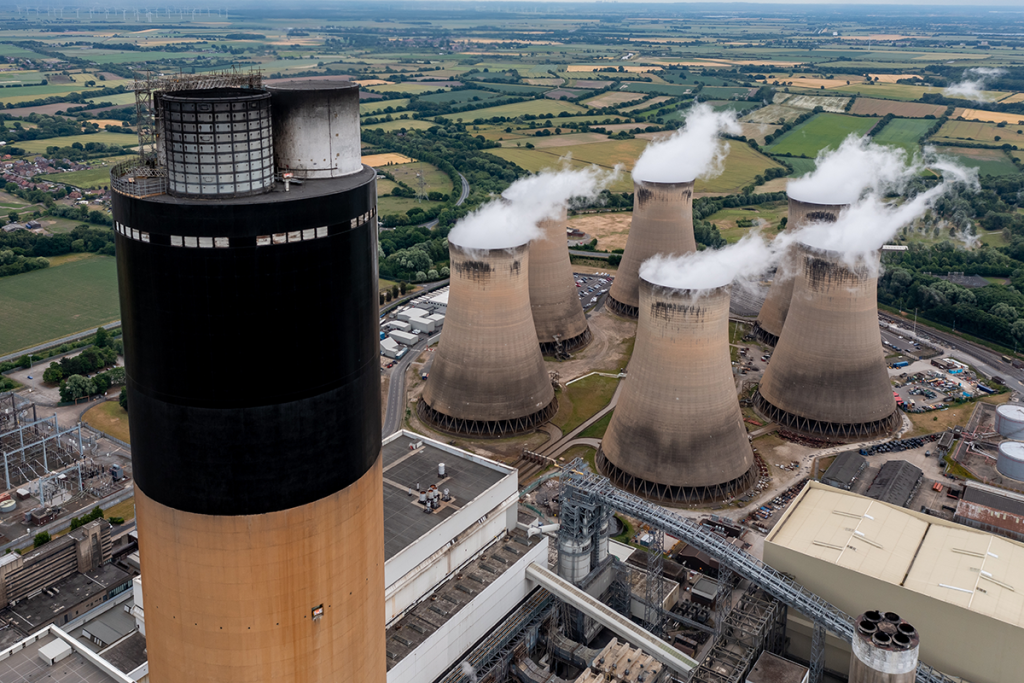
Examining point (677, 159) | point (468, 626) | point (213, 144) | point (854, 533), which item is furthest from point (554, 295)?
point (213, 144)

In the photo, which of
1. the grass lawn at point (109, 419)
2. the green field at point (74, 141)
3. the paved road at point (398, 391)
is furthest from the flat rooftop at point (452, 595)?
the green field at point (74, 141)

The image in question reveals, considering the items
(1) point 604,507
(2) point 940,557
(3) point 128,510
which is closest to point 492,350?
(1) point 604,507

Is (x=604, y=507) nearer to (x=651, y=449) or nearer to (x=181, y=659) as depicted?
(x=651, y=449)

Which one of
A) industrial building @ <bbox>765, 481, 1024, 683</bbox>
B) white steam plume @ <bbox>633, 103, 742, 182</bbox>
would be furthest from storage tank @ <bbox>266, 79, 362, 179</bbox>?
white steam plume @ <bbox>633, 103, 742, 182</bbox>

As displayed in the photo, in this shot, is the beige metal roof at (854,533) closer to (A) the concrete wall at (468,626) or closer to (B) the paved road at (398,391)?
(A) the concrete wall at (468,626)

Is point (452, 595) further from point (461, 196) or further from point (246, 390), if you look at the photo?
point (461, 196)
